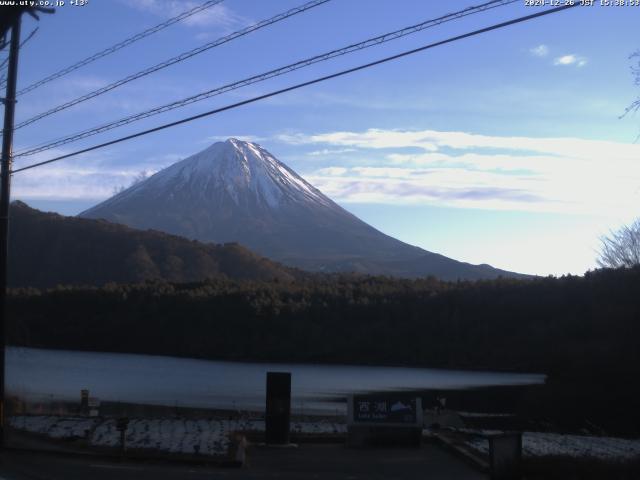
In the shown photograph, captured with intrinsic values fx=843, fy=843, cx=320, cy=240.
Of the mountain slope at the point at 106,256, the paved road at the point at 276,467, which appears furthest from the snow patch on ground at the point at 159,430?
the mountain slope at the point at 106,256

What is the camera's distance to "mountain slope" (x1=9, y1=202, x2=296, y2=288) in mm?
124562

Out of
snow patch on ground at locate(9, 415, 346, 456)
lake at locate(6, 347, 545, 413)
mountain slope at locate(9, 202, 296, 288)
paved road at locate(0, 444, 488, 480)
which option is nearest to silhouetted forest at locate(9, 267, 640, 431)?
lake at locate(6, 347, 545, 413)

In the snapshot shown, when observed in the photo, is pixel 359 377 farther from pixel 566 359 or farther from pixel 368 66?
pixel 368 66

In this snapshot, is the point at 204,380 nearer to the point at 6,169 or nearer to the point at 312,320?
the point at 312,320

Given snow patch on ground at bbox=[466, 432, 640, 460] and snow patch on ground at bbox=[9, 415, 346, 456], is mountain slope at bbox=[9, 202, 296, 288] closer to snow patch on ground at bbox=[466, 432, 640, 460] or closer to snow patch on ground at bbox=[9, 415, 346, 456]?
snow patch on ground at bbox=[9, 415, 346, 456]

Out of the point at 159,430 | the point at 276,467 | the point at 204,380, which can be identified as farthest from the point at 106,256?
the point at 276,467

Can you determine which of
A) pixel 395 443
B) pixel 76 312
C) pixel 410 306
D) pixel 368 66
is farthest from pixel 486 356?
pixel 368 66

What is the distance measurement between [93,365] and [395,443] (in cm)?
5462

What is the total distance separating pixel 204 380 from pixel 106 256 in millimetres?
74065

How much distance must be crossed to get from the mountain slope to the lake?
148ft

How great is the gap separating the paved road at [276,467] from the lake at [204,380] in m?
23.3

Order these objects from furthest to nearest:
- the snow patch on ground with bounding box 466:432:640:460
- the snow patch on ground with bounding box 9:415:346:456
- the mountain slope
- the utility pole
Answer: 1. the mountain slope
2. the utility pole
3. the snow patch on ground with bounding box 9:415:346:456
4. the snow patch on ground with bounding box 466:432:640:460

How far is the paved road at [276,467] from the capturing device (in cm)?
1338

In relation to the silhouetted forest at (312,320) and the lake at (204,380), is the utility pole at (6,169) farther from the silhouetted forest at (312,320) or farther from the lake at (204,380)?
the silhouetted forest at (312,320)
